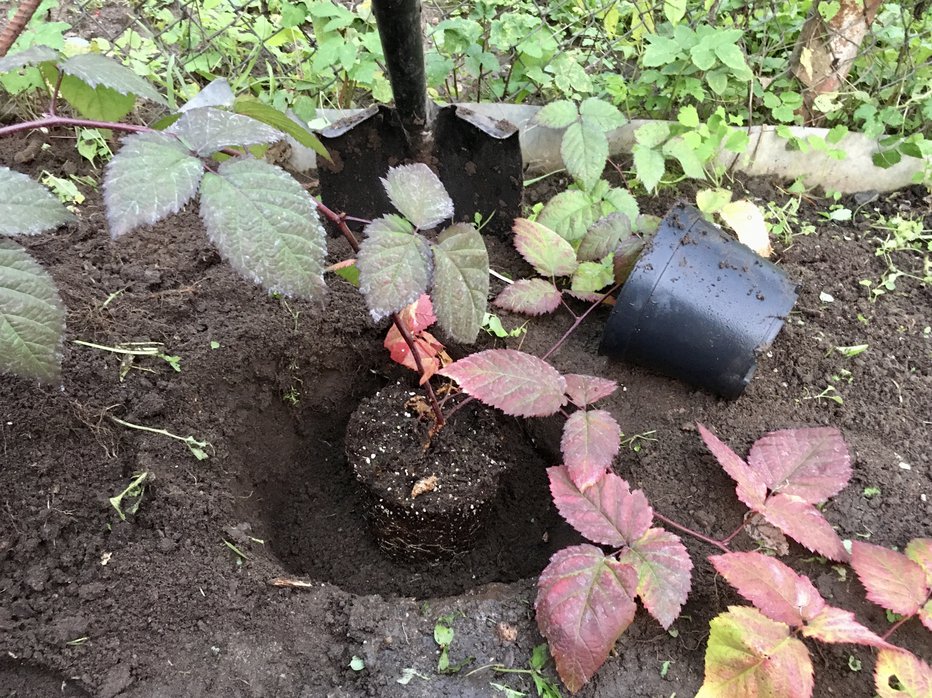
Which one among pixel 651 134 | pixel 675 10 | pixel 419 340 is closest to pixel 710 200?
pixel 651 134

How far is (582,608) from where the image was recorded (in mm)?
1092

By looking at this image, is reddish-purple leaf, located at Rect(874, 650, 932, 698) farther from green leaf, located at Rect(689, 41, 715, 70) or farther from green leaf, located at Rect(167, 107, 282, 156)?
green leaf, located at Rect(689, 41, 715, 70)

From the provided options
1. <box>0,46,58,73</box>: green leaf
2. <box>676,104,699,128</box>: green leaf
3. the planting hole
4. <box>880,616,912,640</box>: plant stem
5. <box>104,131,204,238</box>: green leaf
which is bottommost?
the planting hole

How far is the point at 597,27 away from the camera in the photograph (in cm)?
219

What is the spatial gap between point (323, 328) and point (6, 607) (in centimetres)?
80

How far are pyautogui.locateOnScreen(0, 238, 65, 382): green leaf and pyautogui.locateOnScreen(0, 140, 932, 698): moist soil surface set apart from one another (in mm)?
508

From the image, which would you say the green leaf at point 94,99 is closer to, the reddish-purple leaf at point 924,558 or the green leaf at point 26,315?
the green leaf at point 26,315

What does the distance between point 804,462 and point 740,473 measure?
144 millimetres

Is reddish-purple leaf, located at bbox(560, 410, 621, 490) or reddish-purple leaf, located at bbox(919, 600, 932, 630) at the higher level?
reddish-purple leaf, located at bbox(560, 410, 621, 490)

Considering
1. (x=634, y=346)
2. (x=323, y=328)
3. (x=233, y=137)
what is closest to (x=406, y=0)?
(x=233, y=137)

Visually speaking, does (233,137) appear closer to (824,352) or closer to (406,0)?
(406,0)

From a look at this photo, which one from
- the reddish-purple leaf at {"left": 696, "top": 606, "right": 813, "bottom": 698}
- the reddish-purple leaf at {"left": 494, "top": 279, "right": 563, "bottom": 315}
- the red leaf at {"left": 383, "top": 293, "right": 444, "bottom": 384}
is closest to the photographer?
the reddish-purple leaf at {"left": 696, "top": 606, "right": 813, "bottom": 698}

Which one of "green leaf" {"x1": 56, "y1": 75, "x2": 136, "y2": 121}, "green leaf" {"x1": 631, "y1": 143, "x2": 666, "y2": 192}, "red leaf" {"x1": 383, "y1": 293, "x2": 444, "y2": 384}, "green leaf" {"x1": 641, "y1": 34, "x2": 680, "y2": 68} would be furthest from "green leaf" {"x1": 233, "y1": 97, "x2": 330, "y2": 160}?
"green leaf" {"x1": 641, "y1": 34, "x2": 680, "y2": 68}

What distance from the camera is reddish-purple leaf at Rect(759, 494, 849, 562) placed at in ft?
3.90
